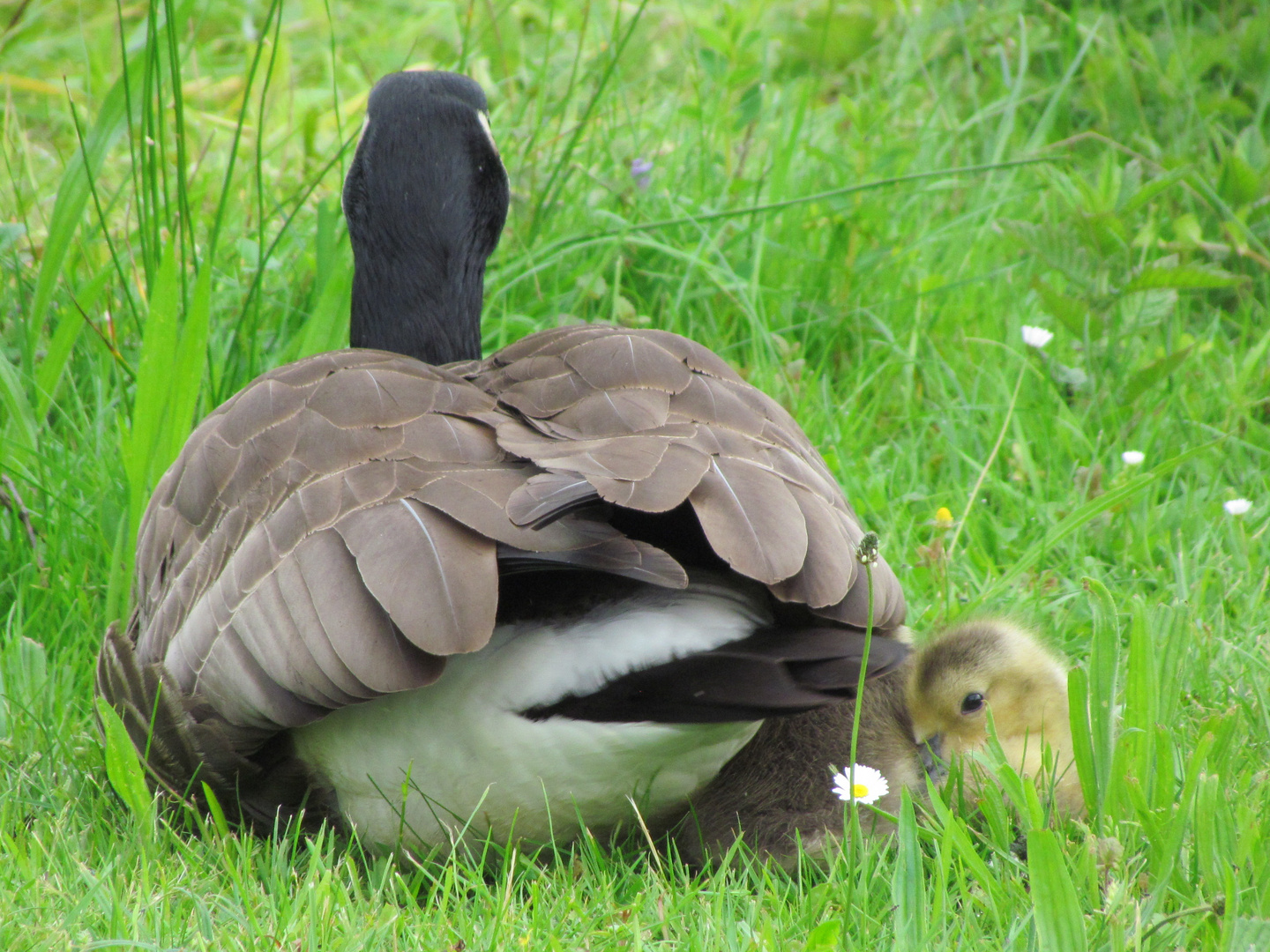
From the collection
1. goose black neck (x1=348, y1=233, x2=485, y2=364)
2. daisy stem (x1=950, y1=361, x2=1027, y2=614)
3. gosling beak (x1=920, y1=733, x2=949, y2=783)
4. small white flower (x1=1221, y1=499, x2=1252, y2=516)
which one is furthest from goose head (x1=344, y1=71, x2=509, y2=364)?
small white flower (x1=1221, y1=499, x2=1252, y2=516)

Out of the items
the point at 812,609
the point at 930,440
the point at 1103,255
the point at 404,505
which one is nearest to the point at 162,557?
the point at 404,505

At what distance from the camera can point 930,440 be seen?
4043 mm

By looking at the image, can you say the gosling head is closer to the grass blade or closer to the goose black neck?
the grass blade

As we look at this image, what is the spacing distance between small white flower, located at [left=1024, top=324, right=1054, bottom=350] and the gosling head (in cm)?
142

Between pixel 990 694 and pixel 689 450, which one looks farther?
pixel 990 694

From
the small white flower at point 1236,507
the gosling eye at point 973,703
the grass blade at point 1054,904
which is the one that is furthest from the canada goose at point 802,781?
the small white flower at point 1236,507

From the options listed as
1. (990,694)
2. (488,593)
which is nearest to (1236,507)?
(990,694)

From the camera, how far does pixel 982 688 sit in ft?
8.73

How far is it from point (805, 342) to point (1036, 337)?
66 cm

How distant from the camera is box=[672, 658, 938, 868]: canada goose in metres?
2.54

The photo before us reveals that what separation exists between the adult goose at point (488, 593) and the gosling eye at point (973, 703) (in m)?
0.41

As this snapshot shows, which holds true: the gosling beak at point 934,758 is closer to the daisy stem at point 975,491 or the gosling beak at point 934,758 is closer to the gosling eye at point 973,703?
the gosling eye at point 973,703

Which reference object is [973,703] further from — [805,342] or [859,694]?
[805,342]

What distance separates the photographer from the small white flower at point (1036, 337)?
157 inches
